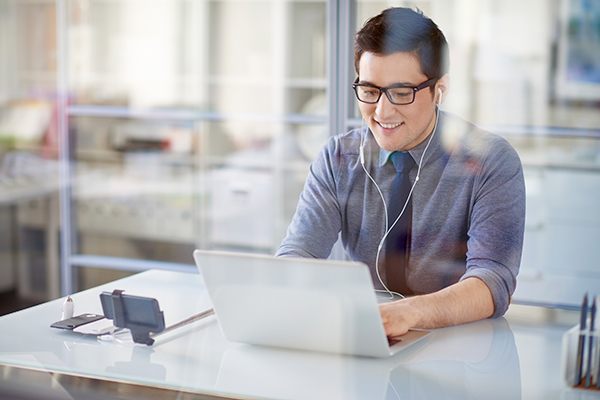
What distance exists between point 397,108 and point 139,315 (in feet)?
2.03

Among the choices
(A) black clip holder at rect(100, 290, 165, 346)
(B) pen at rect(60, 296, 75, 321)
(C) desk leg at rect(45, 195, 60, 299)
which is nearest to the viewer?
(A) black clip holder at rect(100, 290, 165, 346)

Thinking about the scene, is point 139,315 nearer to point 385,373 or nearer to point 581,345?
point 385,373

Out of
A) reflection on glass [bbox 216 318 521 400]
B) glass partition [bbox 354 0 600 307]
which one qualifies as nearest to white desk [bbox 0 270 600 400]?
reflection on glass [bbox 216 318 521 400]

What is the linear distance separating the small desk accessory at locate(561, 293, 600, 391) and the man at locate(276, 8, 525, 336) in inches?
12.6

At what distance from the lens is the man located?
1123mm

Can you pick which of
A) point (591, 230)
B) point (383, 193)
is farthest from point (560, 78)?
point (383, 193)

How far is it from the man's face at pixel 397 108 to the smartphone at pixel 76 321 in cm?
61

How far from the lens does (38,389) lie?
80 centimetres

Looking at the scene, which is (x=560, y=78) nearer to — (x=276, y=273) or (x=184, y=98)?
(x=184, y=98)

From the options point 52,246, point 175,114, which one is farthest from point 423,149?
point 52,246

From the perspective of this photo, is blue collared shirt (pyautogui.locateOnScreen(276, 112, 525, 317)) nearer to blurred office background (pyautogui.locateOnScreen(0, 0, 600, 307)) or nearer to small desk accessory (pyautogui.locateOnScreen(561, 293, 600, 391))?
small desk accessory (pyautogui.locateOnScreen(561, 293, 600, 391))

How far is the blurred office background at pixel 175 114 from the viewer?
7.76 feet

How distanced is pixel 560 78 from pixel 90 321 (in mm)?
1948

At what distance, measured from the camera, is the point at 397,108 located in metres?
1.20
